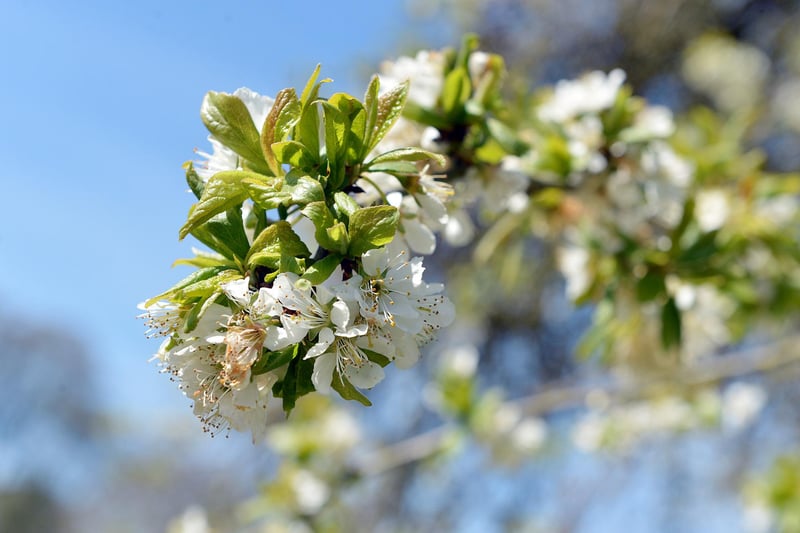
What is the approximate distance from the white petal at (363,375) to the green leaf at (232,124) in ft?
0.71

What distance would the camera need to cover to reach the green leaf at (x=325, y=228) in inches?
22.2

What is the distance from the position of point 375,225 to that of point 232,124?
0.19 metres

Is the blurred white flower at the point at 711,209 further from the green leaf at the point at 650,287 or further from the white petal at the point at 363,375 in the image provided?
the white petal at the point at 363,375

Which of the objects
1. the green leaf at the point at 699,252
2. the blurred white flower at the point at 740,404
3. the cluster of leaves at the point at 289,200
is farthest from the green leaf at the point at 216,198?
the blurred white flower at the point at 740,404

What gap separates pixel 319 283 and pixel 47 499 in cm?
575

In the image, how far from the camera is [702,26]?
349cm

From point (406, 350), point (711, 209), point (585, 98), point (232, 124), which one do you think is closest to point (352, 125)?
point (232, 124)

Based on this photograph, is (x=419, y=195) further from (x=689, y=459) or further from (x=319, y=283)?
(x=689, y=459)

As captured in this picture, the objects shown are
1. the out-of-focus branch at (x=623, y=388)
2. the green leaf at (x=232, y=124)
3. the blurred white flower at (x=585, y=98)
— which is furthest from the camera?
the out-of-focus branch at (x=623, y=388)

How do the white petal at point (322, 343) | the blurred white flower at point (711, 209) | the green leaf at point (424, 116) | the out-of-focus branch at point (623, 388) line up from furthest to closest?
1. the out-of-focus branch at point (623, 388)
2. the blurred white flower at point (711, 209)
3. the green leaf at point (424, 116)
4. the white petal at point (322, 343)

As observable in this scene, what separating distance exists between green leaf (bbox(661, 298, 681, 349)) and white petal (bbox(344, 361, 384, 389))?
0.82 m

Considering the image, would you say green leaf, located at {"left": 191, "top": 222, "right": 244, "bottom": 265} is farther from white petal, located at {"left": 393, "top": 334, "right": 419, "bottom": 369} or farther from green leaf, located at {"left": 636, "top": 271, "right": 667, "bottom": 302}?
green leaf, located at {"left": 636, "top": 271, "right": 667, "bottom": 302}

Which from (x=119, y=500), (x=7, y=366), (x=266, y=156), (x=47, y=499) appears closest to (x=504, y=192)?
(x=266, y=156)

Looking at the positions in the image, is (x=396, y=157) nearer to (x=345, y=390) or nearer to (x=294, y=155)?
(x=294, y=155)
